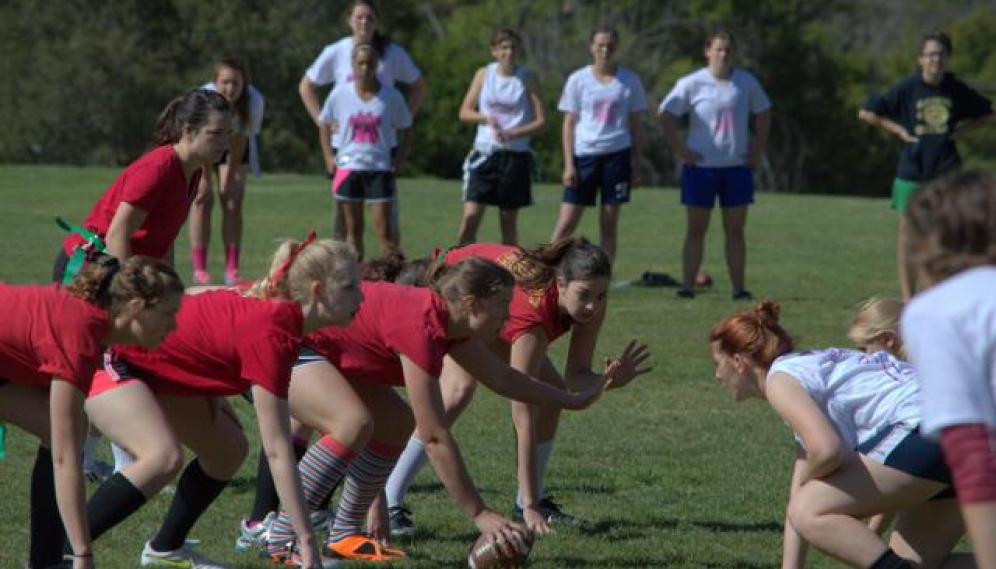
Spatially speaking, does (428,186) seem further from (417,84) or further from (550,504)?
(550,504)

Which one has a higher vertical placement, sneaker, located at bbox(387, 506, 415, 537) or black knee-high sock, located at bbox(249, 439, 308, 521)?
black knee-high sock, located at bbox(249, 439, 308, 521)

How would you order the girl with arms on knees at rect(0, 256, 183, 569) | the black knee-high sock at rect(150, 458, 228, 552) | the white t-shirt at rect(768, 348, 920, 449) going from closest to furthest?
1. the girl with arms on knees at rect(0, 256, 183, 569)
2. the white t-shirt at rect(768, 348, 920, 449)
3. the black knee-high sock at rect(150, 458, 228, 552)

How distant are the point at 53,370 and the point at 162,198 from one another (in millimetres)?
1838

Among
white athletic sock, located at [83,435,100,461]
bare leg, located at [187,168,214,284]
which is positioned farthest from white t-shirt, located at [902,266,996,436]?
bare leg, located at [187,168,214,284]

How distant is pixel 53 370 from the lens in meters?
4.46

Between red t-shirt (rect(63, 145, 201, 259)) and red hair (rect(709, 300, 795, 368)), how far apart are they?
2358 mm

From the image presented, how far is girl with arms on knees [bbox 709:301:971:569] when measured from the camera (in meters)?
4.61

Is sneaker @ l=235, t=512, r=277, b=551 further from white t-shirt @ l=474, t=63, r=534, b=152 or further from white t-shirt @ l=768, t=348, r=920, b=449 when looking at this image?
white t-shirt @ l=474, t=63, r=534, b=152

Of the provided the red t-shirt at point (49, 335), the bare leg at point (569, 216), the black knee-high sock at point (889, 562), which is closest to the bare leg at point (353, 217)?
the bare leg at point (569, 216)

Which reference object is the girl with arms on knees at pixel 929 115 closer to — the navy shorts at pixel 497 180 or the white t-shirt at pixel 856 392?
the navy shorts at pixel 497 180

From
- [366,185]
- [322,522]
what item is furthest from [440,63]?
[322,522]

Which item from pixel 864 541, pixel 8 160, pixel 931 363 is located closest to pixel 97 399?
pixel 864 541

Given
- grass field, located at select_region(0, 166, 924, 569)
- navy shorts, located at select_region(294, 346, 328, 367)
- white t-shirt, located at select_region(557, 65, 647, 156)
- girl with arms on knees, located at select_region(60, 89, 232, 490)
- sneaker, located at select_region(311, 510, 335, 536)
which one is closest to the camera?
navy shorts, located at select_region(294, 346, 328, 367)

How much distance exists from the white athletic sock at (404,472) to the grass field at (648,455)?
0.44 feet
